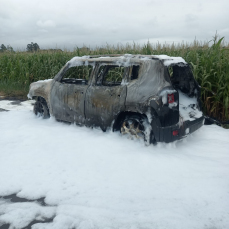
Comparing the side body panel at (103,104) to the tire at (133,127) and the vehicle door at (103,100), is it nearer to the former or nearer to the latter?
the vehicle door at (103,100)

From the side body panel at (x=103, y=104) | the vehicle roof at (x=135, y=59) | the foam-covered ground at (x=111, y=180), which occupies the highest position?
the vehicle roof at (x=135, y=59)

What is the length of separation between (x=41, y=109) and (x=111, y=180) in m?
3.78

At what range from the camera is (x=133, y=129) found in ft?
15.5

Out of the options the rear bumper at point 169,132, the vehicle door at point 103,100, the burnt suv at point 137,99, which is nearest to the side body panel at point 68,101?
the burnt suv at point 137,99

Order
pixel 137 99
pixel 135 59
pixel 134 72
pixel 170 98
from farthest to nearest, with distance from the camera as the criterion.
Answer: pixel 134 72
pixel 135 59
pixel 137 99
pixel 170 98

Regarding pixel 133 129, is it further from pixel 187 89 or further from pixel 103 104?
pixel 187 89

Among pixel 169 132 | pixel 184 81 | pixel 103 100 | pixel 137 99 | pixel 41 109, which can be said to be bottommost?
pixel 41 109

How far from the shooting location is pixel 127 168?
3951 millimetres

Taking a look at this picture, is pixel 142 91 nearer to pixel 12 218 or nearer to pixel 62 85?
pixel 62 85

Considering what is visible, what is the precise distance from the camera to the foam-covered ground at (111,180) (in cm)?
278

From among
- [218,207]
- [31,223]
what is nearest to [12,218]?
[31,223]

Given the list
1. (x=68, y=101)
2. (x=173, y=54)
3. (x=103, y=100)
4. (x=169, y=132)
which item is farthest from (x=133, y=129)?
(x=173, y=54)

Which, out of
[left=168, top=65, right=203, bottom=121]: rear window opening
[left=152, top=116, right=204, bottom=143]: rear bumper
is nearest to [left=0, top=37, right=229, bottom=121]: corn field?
[left=168, top=65, right=203, bottom=121]: rear window opening

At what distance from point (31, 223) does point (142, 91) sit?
2660 millimetres
